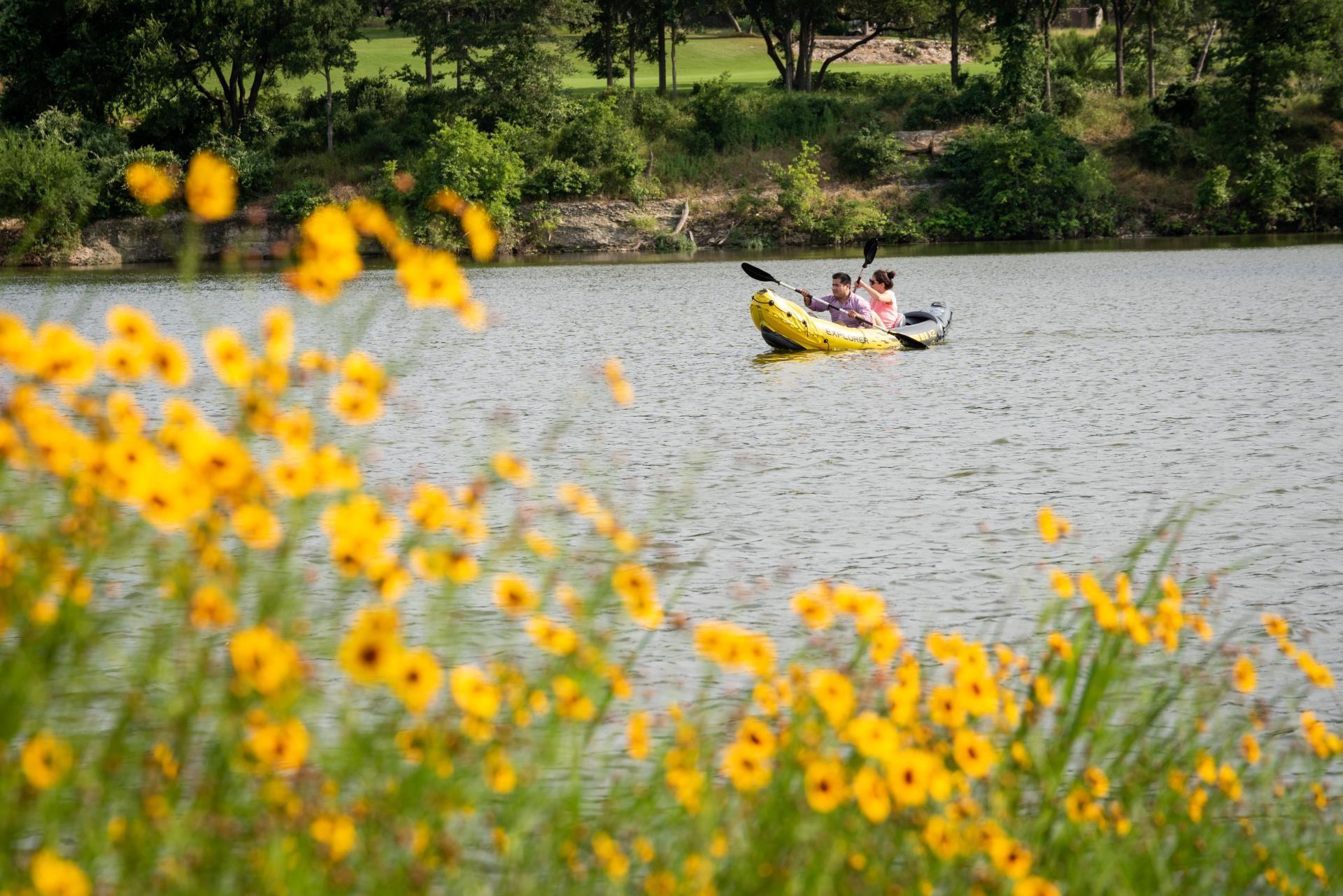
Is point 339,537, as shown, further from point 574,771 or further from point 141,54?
point 141,54

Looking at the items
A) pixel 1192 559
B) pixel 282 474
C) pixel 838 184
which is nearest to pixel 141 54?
pixel 838 184

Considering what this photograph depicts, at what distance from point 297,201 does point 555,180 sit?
29.0ft

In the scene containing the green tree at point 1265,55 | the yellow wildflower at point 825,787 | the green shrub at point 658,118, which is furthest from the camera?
the green shrub at point 658,118

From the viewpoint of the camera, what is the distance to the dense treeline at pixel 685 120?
51.6m

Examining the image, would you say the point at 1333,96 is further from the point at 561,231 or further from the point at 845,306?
the point at 845,306

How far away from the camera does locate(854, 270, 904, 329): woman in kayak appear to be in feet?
71.5

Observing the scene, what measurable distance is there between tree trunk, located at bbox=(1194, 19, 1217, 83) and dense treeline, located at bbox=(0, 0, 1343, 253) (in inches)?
66.1

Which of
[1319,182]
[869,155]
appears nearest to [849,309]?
[869,155]

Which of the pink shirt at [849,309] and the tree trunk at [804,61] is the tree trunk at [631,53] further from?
the pink shirt at [849,309]

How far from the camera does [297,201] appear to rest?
53125mm

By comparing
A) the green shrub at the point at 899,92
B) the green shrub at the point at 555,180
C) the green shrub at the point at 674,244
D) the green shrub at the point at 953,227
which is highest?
the green shrub at the point at 899,92

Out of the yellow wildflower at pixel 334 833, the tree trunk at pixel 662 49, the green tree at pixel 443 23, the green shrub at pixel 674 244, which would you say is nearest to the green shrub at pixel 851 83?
the tree trunk at pixel 662 49

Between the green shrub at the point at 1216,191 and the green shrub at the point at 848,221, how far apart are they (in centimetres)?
1043

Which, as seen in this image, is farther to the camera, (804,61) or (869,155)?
(804,61)
